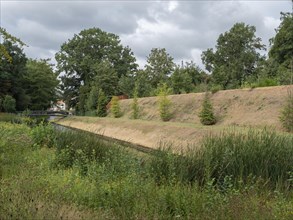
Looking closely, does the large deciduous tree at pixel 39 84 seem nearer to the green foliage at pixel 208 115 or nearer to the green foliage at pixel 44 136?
the green foliage at pixel 208 115

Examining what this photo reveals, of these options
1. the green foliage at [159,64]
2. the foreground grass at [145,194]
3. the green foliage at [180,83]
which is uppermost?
the green foliage at [159,64]

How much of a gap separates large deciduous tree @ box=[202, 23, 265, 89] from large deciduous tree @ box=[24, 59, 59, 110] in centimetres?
3133

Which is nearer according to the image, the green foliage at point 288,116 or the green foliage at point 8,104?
the green foliage at point 288,116

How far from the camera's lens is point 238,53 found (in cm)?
5334

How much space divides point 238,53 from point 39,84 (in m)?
35.9

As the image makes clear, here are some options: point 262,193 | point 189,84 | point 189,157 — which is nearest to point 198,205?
point 262,193

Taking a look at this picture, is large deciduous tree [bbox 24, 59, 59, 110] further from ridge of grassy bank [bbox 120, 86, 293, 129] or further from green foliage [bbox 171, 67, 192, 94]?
Answer: ridge of grassy bank [bbox 120, 86, 293, 129]

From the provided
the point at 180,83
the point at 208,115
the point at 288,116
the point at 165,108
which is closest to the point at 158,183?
the point at 288,116

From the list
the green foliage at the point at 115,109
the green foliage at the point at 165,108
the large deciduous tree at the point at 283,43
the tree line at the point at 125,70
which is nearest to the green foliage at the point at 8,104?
the tree line at the point at 125,70

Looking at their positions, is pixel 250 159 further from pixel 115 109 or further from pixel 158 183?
pixel 115 109

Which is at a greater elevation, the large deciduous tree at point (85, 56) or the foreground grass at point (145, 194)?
the large deciduous tree at point (85, 56)

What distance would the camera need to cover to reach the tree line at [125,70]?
4162cm

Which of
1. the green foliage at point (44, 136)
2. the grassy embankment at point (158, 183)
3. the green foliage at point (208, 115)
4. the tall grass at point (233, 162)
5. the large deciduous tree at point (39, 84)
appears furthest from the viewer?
the large deciduous tree at point (39, 84)

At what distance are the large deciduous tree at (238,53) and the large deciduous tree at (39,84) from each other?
31.3 meters
